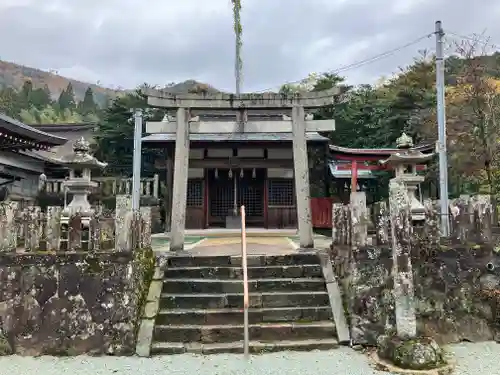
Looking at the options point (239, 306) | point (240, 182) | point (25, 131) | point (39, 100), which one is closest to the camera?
point (239, 306)

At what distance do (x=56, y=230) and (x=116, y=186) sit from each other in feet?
41.9

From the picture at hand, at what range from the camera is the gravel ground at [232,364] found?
4.96 m

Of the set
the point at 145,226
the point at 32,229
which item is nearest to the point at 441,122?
the point at 145,226

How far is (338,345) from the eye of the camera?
577 cm

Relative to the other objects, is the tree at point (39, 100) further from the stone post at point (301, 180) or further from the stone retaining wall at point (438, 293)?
the stone retaining wall at point (438, 293)

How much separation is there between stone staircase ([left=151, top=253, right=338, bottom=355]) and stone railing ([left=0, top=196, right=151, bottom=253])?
121cm

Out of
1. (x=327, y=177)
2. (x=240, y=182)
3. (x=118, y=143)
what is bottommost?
(x=240, y=182)

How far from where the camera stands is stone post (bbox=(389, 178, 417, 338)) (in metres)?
5.35

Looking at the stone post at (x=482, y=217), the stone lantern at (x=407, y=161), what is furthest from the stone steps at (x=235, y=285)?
the stone lantern at (x=407, y=161)

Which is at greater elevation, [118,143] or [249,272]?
[118,143]

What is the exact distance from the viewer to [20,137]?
49.2 ft

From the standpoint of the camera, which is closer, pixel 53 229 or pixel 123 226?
pixel 123 226

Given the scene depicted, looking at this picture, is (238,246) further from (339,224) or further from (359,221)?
(359,221)

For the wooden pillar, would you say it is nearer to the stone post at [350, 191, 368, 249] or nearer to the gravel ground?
the stone post at [350, 191, 368, 249]
